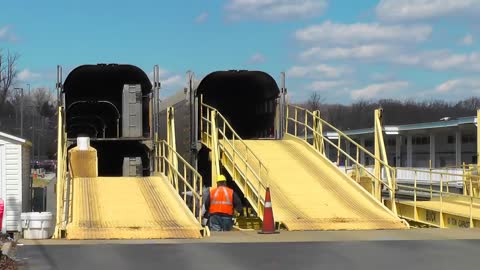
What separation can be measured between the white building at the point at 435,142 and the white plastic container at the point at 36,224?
34513mm

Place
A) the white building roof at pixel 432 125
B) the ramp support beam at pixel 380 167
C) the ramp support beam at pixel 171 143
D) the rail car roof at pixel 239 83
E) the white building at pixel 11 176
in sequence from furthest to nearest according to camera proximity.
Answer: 1. the white building roof at pixel 432 125
2. the rail car roof at pixel 239 83
3. the ramp support beam at pixel 171 143
4. the white building at pixel 11 176
5. the ramp support beam at pixel 380 167

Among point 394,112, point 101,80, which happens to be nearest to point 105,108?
point 101,80

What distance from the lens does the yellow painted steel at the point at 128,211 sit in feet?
42.3

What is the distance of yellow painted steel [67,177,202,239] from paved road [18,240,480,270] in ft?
3.92

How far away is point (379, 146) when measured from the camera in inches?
Answer: 749

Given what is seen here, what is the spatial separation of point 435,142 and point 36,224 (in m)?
52.3

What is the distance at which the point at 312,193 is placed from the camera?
54.0 ft

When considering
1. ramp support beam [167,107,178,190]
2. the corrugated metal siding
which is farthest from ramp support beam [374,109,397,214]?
the corrugated metal siding

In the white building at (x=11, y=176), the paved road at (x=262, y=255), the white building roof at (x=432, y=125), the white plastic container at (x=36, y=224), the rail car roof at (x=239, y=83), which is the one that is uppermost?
the rail car roof at (x=239, y=83)

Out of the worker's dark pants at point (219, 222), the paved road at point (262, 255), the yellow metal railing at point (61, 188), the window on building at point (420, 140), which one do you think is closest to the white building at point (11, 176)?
the yellow metal railing at point (61, 188)

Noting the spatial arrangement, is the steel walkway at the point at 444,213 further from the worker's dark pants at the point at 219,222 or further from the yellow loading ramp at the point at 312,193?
the worker's dark pants at the point at 219,222

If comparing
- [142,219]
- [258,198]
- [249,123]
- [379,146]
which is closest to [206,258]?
[142,219]

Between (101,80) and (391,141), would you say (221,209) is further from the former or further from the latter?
(391,141)

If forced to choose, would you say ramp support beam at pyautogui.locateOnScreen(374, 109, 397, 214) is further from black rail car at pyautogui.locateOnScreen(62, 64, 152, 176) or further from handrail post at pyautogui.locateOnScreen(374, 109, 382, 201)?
black rail car at pyautogui.locateOnScreen(62, 64, 152, 176)
